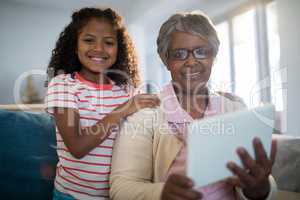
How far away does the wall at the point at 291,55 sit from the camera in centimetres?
266

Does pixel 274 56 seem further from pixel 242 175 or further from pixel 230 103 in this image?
pixel 242 175

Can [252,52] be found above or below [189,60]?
above

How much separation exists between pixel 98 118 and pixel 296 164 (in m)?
0.75

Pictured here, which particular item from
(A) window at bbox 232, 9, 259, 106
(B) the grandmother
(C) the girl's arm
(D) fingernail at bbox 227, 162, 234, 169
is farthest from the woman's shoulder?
(A) window at bbox 232, 9, 259, 106

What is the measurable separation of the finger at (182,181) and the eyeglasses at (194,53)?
0.39 metres

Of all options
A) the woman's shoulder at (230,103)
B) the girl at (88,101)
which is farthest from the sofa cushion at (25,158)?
the woman's shoulder at (230,103)

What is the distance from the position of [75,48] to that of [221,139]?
78cm

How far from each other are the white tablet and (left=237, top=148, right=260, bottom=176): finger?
0.03ft

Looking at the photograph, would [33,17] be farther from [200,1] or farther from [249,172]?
[249,172]

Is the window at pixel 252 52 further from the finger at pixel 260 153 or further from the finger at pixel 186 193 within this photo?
the finger at pixel 186 193

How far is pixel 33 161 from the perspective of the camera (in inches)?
44.5

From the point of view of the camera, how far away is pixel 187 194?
589mm

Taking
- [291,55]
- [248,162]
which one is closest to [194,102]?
[248,162]

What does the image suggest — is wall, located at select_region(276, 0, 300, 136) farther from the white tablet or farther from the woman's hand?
the woman's hand
